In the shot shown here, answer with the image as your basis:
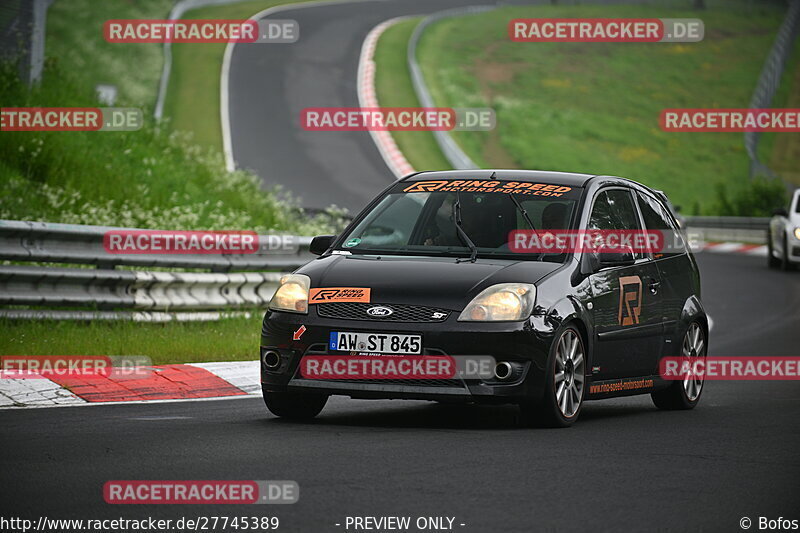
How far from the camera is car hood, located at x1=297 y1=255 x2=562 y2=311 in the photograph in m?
8.91

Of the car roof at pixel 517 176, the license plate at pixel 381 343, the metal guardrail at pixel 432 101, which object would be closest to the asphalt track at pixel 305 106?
the metal guardrail at pixel 432 101

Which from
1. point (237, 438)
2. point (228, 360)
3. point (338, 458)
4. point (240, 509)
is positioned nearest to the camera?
point (240, 509)

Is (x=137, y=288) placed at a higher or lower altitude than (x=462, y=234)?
lower

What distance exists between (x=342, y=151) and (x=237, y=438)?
35.2 m

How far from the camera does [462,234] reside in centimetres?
980

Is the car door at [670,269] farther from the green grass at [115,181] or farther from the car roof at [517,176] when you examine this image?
the green grass at [115,181]

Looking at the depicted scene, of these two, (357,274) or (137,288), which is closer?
(357,274)

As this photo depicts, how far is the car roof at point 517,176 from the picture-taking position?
1027 cm

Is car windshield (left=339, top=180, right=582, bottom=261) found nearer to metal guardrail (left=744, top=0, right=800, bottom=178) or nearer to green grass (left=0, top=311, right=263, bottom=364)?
green grass (left=0, top=311, right=263, bottom=364)

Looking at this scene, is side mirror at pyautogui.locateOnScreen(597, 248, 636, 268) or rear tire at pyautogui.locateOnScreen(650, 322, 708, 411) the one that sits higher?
side mirror at pyautogui.locateOnScreen(597, 248, 636, 268)

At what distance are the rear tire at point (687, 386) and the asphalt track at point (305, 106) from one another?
74.0 ft

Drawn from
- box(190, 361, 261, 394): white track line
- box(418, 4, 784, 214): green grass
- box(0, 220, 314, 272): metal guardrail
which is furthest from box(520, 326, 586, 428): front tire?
box(418, 4, 784, 214): green grass

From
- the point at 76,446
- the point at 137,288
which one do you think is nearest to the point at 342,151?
the point at 137,288

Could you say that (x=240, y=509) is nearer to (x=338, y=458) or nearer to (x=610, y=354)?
(x=338, y=458)
